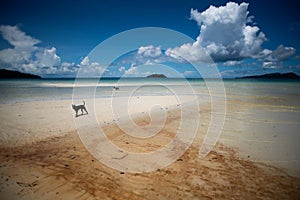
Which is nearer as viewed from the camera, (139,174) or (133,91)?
(139,174)

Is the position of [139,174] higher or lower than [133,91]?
lower

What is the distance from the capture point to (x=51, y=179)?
13.5 feet

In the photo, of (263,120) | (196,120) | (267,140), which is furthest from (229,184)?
(263,120)

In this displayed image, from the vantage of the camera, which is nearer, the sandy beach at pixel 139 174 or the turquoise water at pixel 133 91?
the sandy beach at pixel 139 174

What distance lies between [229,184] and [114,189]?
8.73 feet

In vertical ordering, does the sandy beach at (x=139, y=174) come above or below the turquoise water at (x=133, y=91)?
below

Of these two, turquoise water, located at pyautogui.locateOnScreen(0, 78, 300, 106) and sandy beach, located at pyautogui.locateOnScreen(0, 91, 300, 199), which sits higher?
turquoise water, located at pyautogui.locateOnScreen(0, 78, 300, 106)

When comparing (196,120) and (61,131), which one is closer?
(61,131)

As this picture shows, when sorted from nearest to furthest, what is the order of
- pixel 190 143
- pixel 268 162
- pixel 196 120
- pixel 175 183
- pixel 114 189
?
pixel 114 189 < pixel 175 183 < pixel 268 162 < pixel 190 143 < pixel 196 120

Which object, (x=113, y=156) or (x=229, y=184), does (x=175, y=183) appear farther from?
(x=113, y=156)

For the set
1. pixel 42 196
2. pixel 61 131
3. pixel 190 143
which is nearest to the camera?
pixel 42 196

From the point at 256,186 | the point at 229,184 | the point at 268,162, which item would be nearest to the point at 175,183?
the point at 229,184

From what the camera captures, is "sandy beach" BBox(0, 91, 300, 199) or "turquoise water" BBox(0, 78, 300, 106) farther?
"turquoise water" BBox(0, 78, 300, 106)

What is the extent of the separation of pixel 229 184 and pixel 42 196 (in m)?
4.12
